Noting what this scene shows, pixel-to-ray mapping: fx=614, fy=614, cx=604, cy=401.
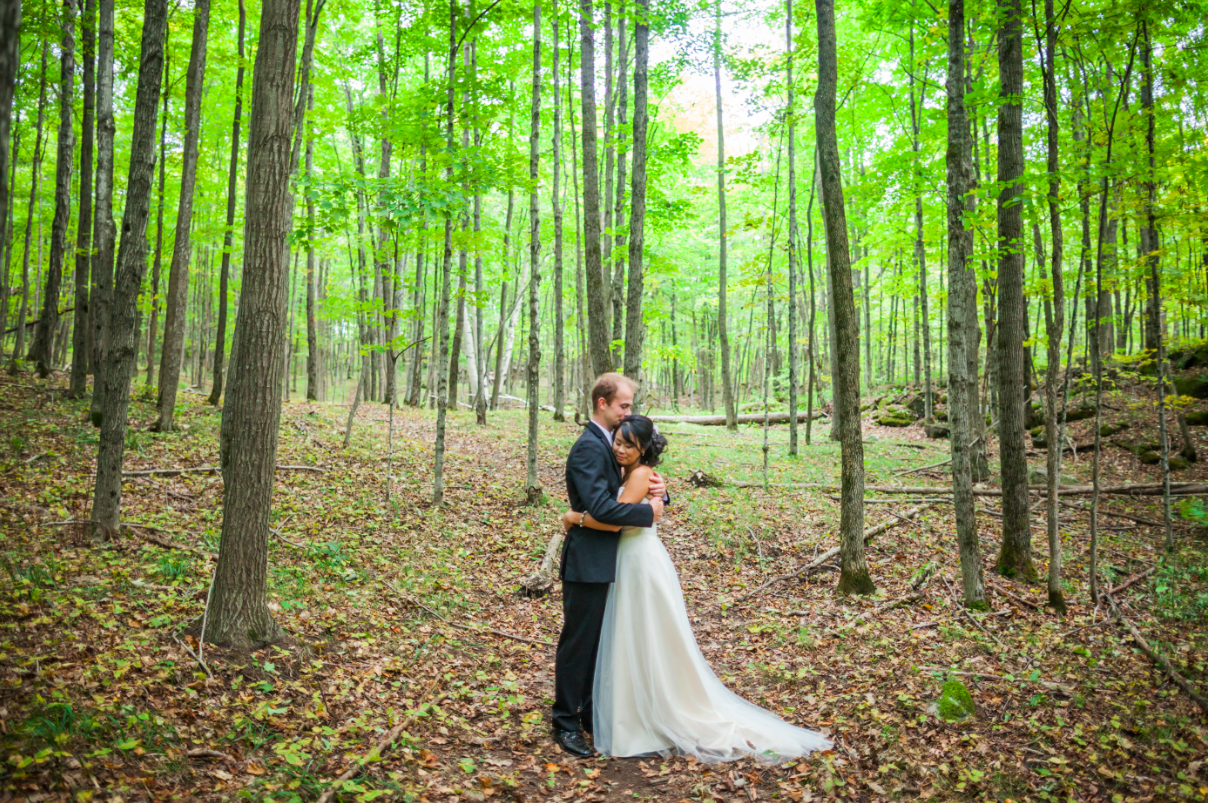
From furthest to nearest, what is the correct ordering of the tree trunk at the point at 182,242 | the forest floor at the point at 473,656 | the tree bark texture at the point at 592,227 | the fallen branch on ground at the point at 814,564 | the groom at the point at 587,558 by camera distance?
1. the tree trunk at the point at 182,242
2. the tree bark texture at the point at 592,227
3. the fallen branch on ground at the point at 814,564
4. the groom at the point at 587,558
5. the forest floor at the point at 473,656

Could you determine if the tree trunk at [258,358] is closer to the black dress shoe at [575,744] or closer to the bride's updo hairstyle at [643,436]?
the black dress shoe at [575,744]

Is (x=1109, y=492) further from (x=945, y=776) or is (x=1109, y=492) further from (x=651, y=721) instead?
(x=651, y=721)

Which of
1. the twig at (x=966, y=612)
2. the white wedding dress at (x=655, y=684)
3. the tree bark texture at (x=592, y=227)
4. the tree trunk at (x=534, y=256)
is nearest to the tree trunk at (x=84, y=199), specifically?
the tree trunk at (x=534, y=256)

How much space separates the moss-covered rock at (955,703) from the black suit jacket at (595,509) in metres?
2.35

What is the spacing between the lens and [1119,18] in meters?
5.99

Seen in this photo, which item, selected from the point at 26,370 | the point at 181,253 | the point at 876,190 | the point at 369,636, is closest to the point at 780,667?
the point at 369,636

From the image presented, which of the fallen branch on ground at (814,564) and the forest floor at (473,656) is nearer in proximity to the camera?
the forest floor at (473,656)

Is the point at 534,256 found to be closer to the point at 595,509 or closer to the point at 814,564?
the point at 814,564

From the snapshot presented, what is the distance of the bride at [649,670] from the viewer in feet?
13.5

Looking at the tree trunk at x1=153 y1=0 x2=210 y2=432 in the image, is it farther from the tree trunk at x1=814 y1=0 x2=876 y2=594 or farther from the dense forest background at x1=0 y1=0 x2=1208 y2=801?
the tree trunk at x1=814 y1=0 x2=876 y2=594

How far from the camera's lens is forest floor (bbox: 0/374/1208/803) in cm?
339

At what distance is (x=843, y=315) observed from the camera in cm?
657

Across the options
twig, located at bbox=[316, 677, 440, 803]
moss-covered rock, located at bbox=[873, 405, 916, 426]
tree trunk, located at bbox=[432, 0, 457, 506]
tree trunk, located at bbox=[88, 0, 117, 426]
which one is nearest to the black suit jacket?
twig, located at bbox=[316, 677, 440, 803]

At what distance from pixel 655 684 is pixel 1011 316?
219 inches
